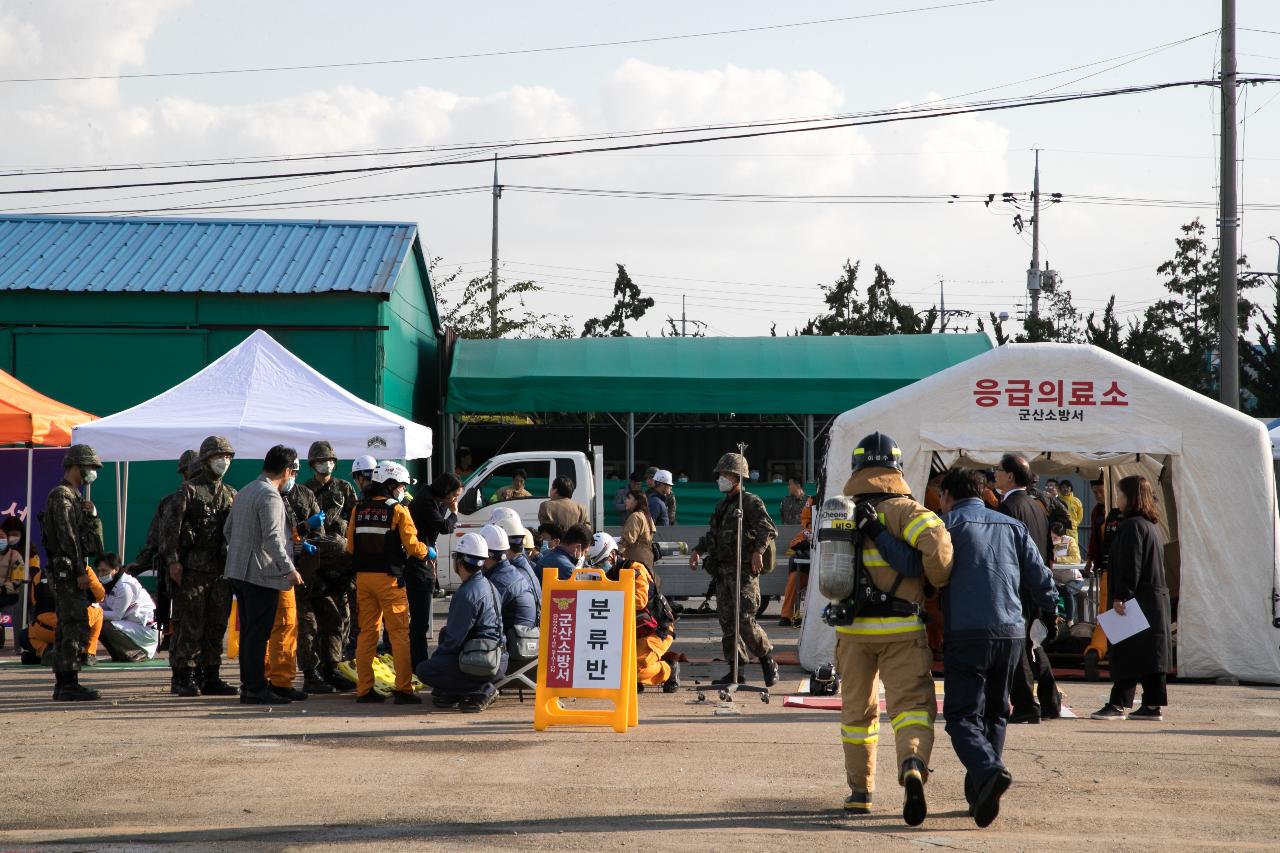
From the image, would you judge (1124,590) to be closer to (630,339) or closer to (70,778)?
(70,778)

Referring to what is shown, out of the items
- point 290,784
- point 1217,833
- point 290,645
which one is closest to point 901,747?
point 1217,833

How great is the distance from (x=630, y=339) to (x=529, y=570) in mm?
15248

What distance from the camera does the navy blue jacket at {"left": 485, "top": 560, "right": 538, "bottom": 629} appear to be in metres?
10.7

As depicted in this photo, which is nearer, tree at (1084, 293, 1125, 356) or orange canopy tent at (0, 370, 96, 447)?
orange canopy tent at (0, 370, 96, 447)

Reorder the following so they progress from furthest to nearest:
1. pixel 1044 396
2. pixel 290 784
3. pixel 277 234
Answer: pixel 277 234, pixel 1044 396, pixel 290 784

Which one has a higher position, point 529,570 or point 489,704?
point 529,570

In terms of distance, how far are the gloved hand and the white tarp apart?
6.99 m

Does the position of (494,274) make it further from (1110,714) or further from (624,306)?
(1110,714)

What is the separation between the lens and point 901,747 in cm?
658

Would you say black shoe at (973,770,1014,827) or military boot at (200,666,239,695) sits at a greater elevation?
black shoe at (973,770,1014,827)

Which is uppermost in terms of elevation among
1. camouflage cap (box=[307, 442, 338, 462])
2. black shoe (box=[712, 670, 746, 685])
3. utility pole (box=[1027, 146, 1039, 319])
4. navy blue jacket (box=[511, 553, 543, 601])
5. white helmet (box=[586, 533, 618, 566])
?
utility pole (box=[1027, 146, 1039, 319])

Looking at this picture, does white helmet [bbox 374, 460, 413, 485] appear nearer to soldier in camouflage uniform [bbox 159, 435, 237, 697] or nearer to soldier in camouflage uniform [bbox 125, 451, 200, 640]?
soldier in camouflage uniform [bbox 159, 435, 237, 697]

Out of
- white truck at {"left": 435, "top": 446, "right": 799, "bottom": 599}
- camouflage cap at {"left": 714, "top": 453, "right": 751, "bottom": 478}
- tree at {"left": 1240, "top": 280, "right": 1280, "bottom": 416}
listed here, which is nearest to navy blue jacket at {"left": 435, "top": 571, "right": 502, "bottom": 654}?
camouflage cap at {"left": 714, "top": 453, "right": 751, "bottom": 478}

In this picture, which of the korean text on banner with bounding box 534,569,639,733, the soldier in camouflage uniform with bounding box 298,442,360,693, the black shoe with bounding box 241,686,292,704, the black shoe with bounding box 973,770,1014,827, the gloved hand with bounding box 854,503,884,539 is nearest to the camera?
the black shoe with bounding box 973,770,1014,827
